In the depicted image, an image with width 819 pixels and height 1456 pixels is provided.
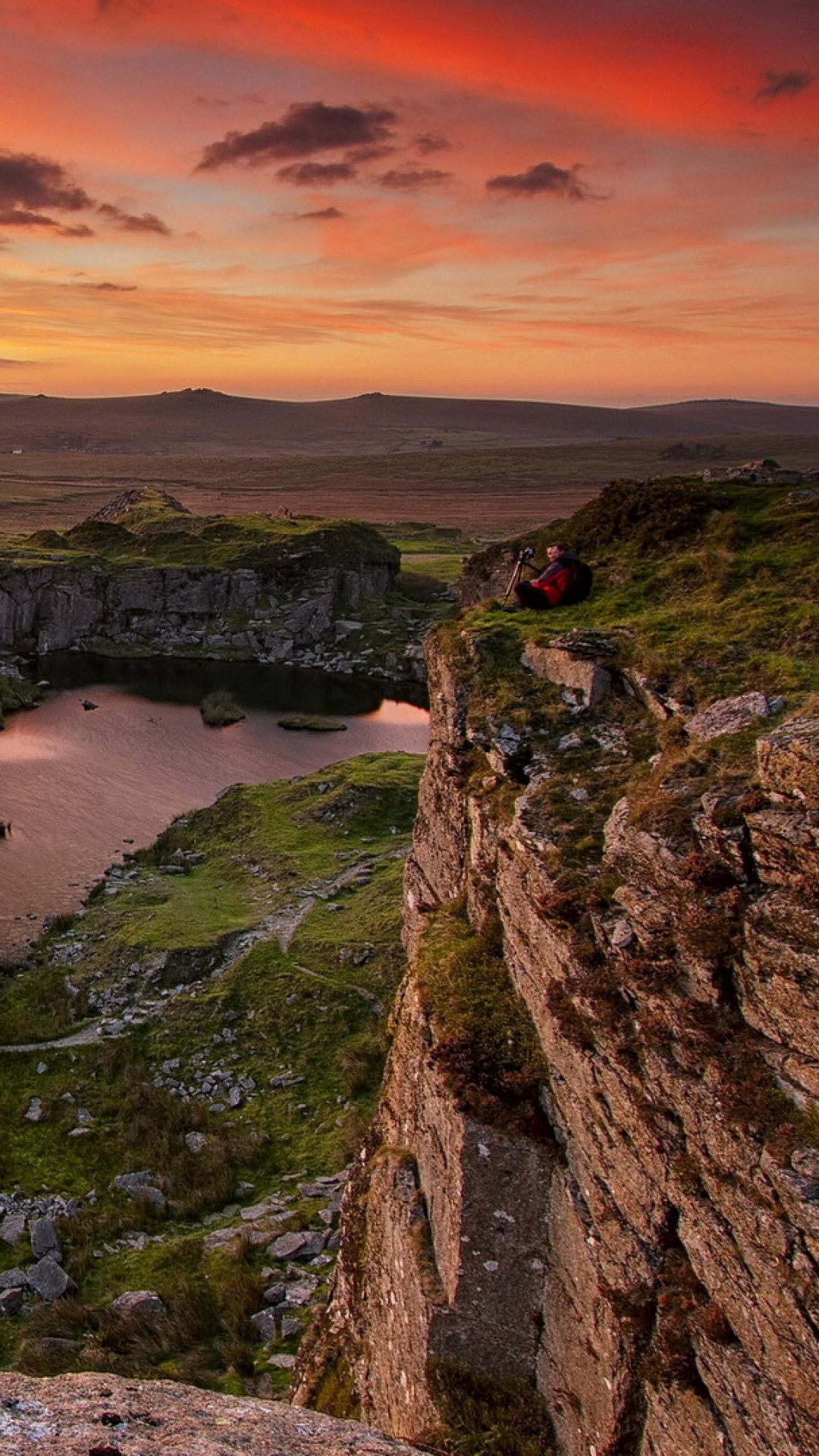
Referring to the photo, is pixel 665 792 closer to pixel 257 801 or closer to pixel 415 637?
pixel 257 801

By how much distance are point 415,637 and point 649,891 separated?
232 feet

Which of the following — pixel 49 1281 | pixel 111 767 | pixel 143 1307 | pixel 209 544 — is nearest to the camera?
pixel 143 1307

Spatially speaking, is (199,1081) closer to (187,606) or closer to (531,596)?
(531,596)

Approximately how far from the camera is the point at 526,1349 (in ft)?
35.3

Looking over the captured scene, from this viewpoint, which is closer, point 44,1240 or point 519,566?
point 44,1240

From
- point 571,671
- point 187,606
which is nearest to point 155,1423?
point 571,671

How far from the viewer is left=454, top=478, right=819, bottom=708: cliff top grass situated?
14.9 metres

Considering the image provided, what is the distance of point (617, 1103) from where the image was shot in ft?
32.1

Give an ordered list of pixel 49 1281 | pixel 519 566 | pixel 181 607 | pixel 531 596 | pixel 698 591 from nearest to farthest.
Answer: pixel 49 1281 → pixel 698 591 → pixel 531 596 → pixel 519 566 → pixel 181 607

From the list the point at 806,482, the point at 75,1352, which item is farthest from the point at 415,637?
the point at 75,1352

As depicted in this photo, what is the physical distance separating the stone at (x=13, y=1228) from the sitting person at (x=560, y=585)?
15.5 metres

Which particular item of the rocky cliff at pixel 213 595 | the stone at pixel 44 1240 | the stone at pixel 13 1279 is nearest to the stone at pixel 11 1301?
the stone at pixel 13 1279

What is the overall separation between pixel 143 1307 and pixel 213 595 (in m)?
71.7

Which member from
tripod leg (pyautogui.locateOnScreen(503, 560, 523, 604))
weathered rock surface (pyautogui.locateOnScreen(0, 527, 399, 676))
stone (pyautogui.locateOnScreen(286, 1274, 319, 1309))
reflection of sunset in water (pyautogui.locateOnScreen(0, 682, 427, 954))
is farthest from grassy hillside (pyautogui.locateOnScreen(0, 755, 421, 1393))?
weathered rock surface (pyautogui.locateOnScreen(0, 527, 399, 676))
